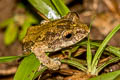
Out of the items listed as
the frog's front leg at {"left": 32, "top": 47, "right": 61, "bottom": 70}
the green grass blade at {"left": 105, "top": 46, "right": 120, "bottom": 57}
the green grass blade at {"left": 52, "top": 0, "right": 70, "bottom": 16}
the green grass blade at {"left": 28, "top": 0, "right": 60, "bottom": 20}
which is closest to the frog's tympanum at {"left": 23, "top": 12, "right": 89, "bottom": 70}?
the frog's front leg at {"left": 32, "top": 47, "right": 61, "bottom": 70}

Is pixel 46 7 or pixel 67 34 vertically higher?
pixel 46 7

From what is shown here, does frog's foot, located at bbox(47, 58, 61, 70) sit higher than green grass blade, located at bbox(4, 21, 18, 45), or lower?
lower

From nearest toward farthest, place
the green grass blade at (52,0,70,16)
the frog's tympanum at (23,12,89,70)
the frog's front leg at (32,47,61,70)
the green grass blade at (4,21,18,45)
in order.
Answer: the frog's front leg at (32,47,61,70)
the frog's tympanum at (23,12,89,70)
the green grass blade at (52,0,70,16)
the green grass blade at (4,21,18,45)

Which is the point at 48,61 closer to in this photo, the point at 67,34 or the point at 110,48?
the point at 67,34

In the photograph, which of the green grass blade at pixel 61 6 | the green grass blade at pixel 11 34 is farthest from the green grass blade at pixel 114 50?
the green grass blade at pixel 11 34

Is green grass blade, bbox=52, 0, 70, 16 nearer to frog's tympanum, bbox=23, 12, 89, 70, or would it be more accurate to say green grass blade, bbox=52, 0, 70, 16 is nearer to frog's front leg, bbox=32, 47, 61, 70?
frog's tympanum, bbox=23, 12, 89, 70

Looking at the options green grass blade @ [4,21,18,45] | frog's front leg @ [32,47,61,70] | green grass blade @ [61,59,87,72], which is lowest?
green grass blade @ [61,59,87,72]

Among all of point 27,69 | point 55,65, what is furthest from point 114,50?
point 27,69

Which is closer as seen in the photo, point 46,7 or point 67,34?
point 67,34
